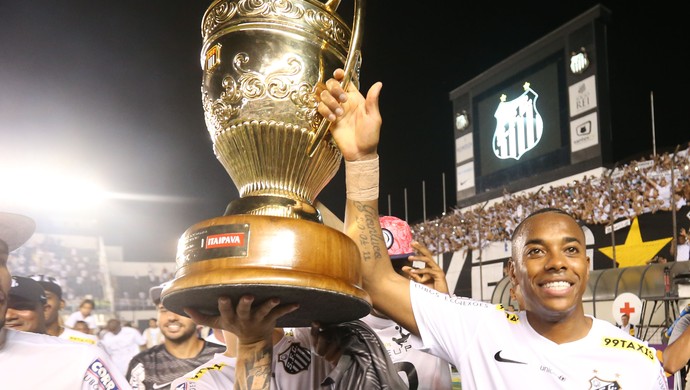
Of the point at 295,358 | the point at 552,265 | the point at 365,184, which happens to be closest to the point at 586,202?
the point at 552,265

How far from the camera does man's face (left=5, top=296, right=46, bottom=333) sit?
362cm

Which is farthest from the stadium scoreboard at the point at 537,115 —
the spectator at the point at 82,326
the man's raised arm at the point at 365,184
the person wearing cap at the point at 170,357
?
the man's raised arm at the point at 365,184

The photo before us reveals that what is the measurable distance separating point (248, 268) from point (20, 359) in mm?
923

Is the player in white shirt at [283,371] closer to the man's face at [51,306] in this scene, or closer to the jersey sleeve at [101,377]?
the jersey sleeve at [101,377]

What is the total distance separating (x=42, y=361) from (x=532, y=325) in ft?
5.56

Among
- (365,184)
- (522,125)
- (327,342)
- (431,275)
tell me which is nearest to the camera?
(327,342)

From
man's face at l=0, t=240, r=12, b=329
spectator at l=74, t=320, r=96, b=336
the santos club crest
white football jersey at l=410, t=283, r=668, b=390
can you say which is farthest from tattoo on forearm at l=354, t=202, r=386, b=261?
the santos club crest

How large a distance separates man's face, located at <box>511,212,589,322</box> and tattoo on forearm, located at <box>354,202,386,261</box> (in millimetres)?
585

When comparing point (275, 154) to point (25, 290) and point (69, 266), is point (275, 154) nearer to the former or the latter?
point (25, 290)

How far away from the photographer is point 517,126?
57.8ft

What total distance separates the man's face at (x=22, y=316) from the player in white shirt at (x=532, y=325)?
268cm

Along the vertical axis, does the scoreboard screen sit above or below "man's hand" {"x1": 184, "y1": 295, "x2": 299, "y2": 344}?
above

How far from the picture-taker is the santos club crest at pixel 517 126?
1686 centimetres

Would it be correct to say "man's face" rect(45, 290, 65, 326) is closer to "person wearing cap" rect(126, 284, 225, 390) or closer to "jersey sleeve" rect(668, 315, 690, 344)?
"person wearing cap" rect(126, 284, 225, 390)
